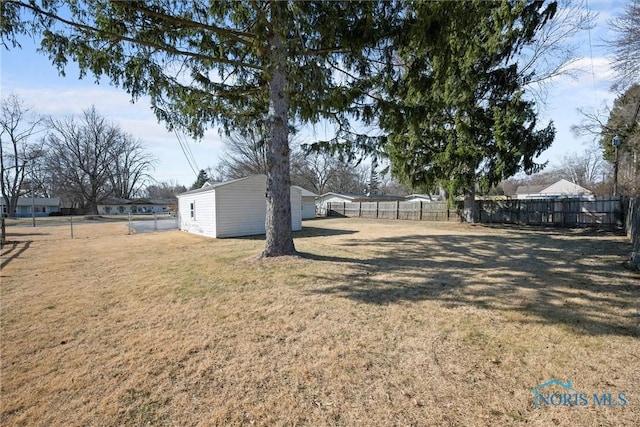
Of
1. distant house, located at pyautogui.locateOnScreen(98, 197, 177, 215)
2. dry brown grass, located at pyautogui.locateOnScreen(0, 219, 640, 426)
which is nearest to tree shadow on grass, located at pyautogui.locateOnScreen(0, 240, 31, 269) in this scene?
dry brown grass, located at pyautogui.locateOnScreen(0, 219, 640, 426)

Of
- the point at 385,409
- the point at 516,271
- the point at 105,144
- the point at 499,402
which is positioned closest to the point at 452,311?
the point at 499,402

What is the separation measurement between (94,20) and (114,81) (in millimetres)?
1115

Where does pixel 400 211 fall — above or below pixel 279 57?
below

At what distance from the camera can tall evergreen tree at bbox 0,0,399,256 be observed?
5.20 m

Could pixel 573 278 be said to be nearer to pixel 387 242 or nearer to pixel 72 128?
pixel 387 242

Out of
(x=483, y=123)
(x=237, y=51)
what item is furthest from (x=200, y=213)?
(x=483, y=123)

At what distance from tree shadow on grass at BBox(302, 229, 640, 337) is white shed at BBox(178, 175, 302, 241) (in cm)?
650

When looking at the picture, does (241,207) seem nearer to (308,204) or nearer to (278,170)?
(278,170)

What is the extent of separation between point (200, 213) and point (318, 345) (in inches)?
491

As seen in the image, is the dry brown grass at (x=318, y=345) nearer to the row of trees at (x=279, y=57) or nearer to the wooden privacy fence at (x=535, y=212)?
the row of trees at (x=279, y=57)

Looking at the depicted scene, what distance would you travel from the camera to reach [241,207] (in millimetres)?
13297

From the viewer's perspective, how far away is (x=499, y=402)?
210cm

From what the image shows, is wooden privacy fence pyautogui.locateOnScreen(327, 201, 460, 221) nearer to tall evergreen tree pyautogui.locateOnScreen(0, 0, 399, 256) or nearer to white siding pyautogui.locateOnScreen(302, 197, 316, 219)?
white siding pyautogui.locateOnScreen(302, 197, 316, 219)

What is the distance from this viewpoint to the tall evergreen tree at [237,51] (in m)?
5.20
